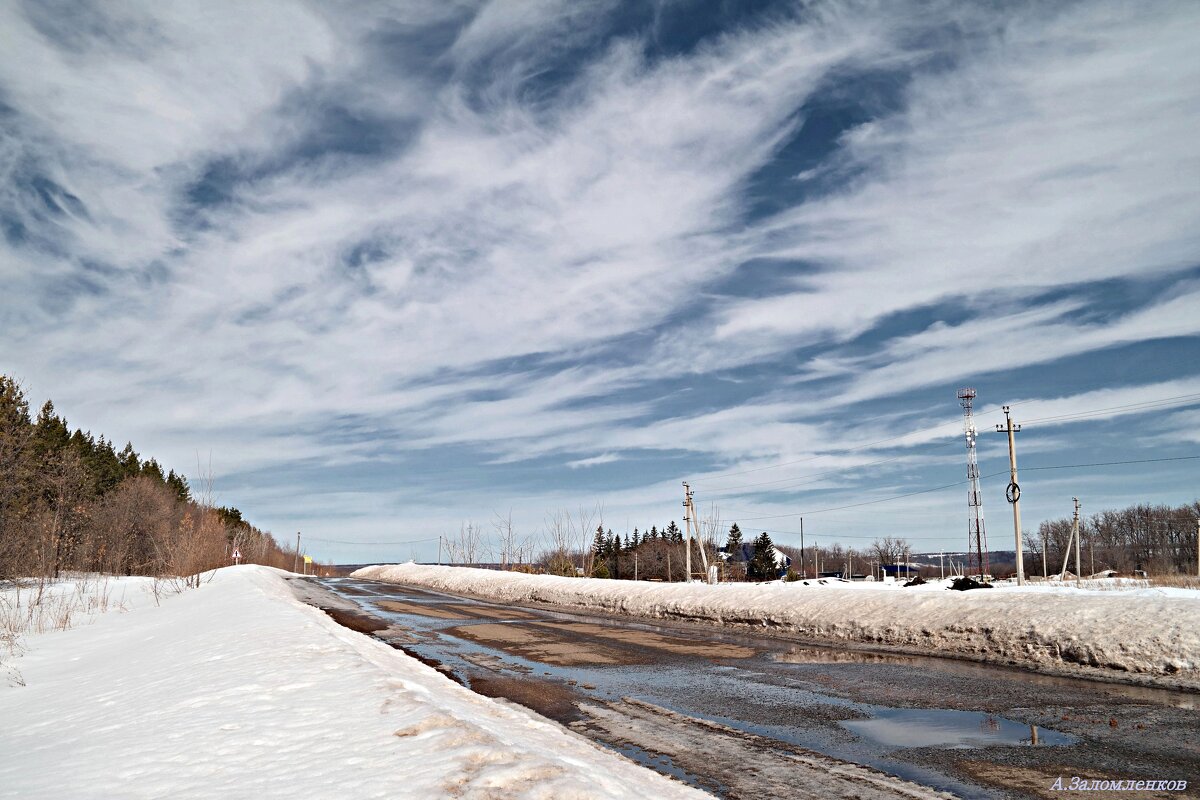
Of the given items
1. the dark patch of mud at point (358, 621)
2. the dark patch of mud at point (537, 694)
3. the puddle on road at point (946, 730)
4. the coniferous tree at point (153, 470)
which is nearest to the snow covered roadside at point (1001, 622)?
the puddle on road at point (946, 730)

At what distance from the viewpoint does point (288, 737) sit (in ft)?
17.6

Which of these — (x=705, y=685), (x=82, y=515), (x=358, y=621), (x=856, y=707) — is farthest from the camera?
(x=82, y=515)

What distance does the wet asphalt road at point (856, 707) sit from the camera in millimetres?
5539

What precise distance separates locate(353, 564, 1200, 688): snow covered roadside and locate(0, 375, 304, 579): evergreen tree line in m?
22.1

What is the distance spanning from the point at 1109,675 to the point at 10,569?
3846 cm

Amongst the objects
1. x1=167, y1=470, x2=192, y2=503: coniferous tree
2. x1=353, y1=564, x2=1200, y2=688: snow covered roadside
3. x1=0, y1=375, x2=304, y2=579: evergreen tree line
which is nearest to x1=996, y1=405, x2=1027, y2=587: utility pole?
x1=353, y1=564, x2=1200, y2=688: snow covered roadside

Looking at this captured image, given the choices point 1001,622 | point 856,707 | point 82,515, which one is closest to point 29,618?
point 856,707

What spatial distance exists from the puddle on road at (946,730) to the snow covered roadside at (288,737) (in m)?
2.79

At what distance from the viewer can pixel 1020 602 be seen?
41.4 feet

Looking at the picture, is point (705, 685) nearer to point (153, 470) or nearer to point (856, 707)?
point (856, 707)

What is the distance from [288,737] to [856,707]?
574 cm

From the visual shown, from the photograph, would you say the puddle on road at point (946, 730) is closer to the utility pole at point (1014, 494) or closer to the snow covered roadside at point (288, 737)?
the snow covered roadside at point (288, 737)

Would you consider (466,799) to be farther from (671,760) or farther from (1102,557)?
(1102,557)

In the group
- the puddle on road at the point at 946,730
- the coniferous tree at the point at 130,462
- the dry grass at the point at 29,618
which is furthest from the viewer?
the coniferous tree at the point at 130,462
